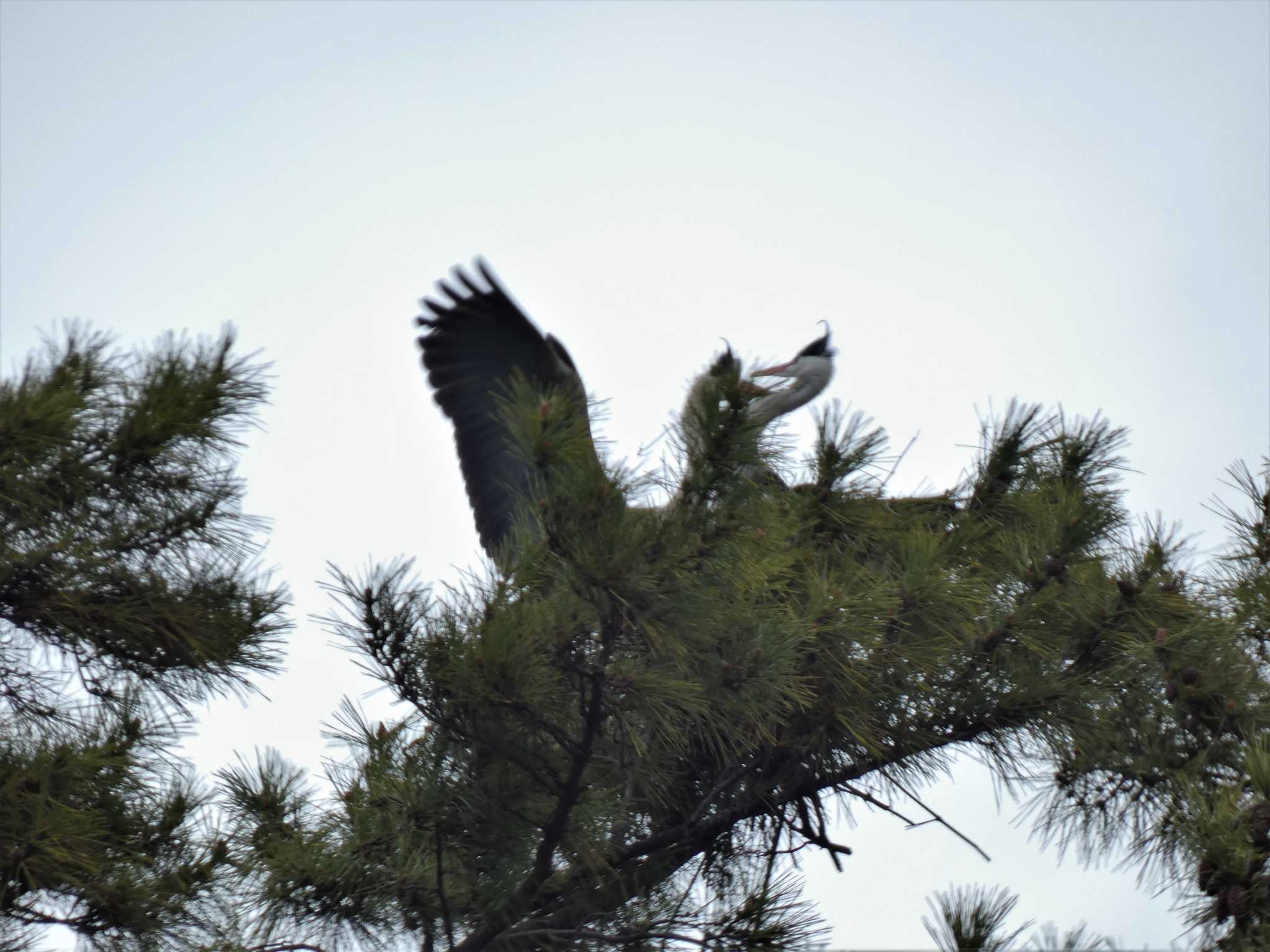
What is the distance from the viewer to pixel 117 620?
2.30 metres

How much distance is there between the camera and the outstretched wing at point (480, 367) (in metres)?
4.11

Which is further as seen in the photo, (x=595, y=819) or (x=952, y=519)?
(x=952, y=519)

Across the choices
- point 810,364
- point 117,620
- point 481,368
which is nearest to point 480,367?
point 481,368

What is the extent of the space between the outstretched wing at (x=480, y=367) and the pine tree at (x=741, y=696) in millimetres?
1615

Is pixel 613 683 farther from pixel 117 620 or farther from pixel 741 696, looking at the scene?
pixel 117 620

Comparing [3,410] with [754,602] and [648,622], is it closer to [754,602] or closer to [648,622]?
[648,622]

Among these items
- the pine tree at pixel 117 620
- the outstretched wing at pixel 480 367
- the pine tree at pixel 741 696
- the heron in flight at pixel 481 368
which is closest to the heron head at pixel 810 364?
the heron in flight at pixel 481 368

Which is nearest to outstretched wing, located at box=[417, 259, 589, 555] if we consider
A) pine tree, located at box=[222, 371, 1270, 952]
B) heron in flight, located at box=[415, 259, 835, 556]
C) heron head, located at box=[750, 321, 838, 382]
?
heron in flight, located at box=[415, 259, 835, 556]

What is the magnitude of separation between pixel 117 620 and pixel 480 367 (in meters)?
2.02

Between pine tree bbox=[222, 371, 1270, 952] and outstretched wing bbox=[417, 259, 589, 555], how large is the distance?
162cm

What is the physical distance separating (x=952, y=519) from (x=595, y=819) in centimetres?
113

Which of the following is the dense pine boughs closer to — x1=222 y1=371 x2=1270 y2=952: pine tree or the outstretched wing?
x1=222 y1=371 x2=1270 y2=952: pine tree

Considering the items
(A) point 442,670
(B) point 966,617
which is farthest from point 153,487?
(B) point 966,617

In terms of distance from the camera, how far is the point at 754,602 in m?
2.35
